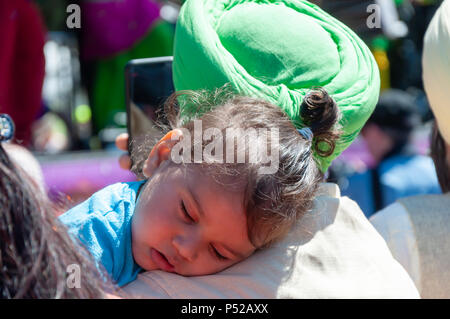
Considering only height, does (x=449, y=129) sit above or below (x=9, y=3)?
below

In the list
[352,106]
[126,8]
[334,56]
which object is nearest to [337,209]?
[352,106]

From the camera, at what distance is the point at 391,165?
362cm

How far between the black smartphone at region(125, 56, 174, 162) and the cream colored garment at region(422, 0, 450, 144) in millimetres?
745

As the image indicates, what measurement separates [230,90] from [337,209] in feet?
1.25

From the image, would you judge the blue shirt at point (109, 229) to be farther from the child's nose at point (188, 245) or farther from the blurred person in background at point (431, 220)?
the blurred person in background at point (431, 220)

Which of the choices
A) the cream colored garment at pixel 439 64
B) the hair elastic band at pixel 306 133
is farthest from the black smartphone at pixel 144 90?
the cream colored garment at pixel 439 64

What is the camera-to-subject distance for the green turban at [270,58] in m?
1.25

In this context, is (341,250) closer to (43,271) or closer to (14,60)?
(43,271)

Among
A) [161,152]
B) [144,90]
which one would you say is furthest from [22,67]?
[161,152]

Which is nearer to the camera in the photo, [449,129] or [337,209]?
[337,209]

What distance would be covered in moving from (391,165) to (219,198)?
2573 mm

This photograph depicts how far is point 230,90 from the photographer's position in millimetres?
1254

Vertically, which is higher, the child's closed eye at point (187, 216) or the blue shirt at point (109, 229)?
the child's closed eye at point (187, 216)
